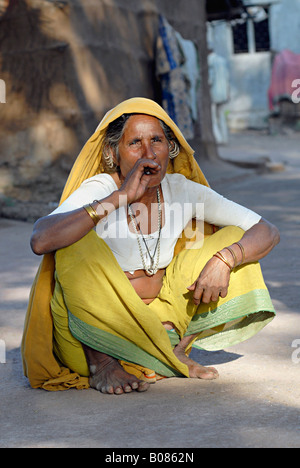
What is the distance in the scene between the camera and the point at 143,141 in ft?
8.68

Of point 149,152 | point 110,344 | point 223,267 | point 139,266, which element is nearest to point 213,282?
point 223,267

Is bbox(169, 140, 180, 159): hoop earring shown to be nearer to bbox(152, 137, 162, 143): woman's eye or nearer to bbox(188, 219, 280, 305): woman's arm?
bbox(152, 137, 162, 143): woman's eye

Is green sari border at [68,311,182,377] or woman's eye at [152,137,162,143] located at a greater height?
woman's eye at [152,137,162,143]

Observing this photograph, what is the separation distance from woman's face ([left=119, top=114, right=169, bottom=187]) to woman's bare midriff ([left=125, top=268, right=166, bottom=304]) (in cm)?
38

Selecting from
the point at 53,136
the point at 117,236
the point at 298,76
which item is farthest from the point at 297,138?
the point at 117,236

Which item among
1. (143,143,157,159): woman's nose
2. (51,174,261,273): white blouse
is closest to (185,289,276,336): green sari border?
(51,174,261,273): white blouse

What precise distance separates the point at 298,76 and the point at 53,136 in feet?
57.3

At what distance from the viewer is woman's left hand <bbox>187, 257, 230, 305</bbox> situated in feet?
8.37

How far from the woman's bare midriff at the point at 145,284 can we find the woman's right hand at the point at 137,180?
369 mm

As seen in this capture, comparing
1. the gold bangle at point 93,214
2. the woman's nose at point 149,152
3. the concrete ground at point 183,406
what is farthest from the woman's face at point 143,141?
the concrete ground at point 183,406

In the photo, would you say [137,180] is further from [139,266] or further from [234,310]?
[234,310]

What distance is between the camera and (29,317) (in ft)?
8.61

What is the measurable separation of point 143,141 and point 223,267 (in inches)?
22.7
